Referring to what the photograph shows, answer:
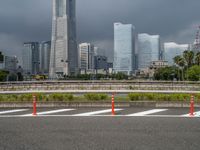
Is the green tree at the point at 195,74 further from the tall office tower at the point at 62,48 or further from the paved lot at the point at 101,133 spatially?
the paved lot at the point at 101,133

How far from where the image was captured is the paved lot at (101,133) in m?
8.94

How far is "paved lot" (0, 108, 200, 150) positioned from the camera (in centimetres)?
894

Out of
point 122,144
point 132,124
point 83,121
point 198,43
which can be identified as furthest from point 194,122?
point 198,43

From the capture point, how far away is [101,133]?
10875mm

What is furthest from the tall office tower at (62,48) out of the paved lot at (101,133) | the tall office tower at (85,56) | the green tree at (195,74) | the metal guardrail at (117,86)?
the paved lot at (101,133)

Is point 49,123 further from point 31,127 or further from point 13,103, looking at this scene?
point 13,103

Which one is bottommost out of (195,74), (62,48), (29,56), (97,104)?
(97,104)

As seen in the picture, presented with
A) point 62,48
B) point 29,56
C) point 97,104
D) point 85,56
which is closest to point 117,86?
point 97,104

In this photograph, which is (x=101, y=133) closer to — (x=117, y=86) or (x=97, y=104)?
(x=97, y=104)

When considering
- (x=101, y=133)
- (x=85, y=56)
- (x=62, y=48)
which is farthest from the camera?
(x=85, y=56)

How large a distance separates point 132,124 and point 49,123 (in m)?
3.42

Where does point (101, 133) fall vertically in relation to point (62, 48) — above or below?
below

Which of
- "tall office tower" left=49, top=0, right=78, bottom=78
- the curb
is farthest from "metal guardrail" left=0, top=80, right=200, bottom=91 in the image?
"tall office tower" left=49, top=0, right=78, bottom=78

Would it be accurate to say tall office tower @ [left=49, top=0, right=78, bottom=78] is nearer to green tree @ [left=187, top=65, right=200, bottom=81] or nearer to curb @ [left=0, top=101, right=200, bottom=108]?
green tree @ [left=187, top=65, right=200, bottom=81]
